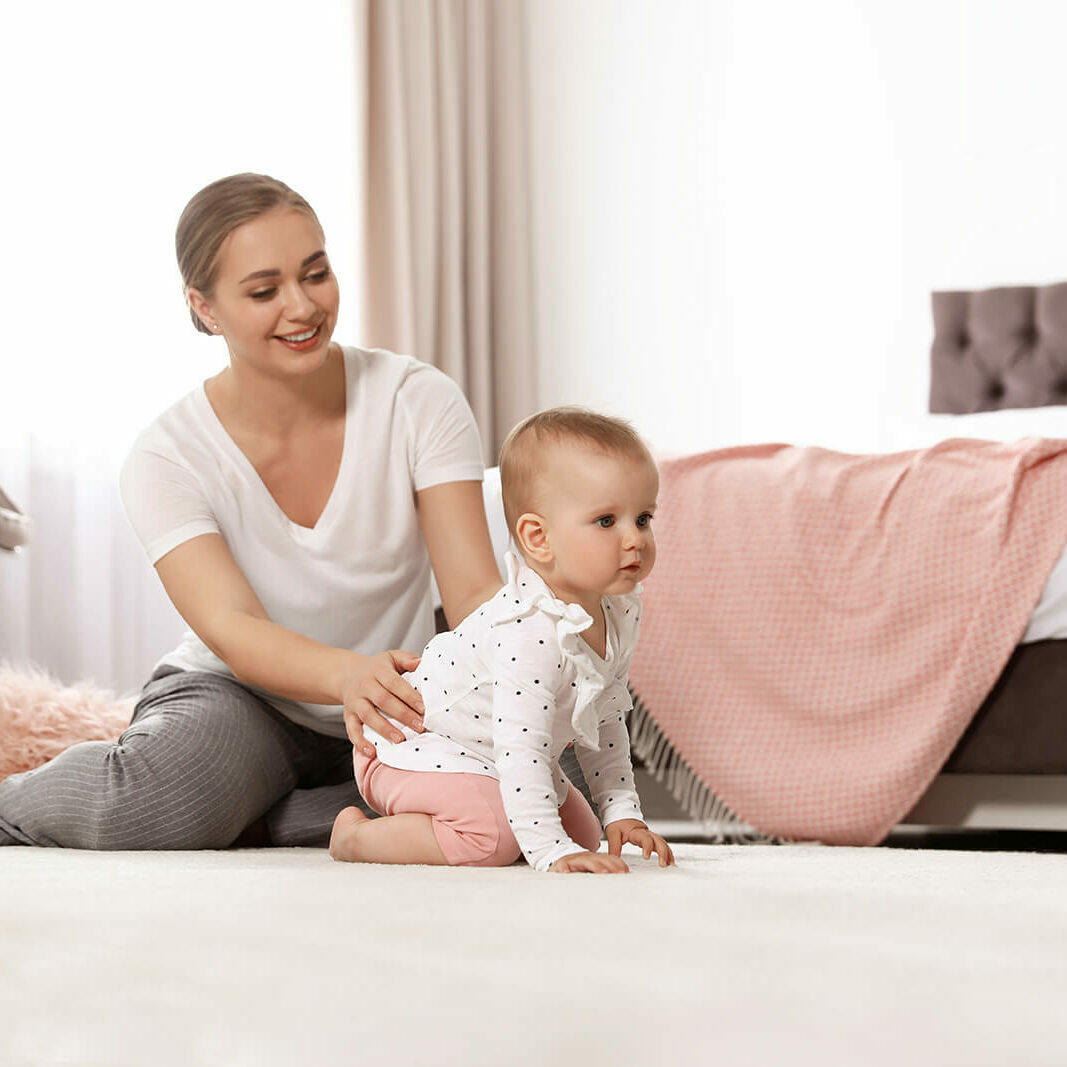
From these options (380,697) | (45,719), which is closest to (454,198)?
(45,719)

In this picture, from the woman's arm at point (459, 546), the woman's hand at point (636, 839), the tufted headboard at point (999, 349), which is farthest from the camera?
the tufted headboard at point (999, 349)

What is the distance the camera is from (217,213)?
5.02 ft

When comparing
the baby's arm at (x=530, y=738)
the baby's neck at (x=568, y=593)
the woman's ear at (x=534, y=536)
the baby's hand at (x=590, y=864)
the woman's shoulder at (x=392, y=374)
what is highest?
the woman's shoulder at (x=392, y=374)

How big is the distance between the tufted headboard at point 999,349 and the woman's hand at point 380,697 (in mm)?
2665

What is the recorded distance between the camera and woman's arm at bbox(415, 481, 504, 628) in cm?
158

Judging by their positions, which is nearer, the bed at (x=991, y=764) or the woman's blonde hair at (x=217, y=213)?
the woman's blonde hair at (x=217, y=213)

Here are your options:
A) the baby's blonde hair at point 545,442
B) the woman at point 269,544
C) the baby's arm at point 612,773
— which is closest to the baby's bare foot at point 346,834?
the woman at point 269,544

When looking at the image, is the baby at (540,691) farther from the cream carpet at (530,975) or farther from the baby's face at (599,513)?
the cream carpet at (530,975)

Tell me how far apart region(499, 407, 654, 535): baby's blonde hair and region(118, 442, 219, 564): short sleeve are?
45 cm

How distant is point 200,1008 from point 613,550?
61 cm

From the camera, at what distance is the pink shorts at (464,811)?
1.25 metres

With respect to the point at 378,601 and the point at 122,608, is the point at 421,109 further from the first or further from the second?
the point at 378,601

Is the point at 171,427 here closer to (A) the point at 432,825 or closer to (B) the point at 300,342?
(B) the point at 300,342

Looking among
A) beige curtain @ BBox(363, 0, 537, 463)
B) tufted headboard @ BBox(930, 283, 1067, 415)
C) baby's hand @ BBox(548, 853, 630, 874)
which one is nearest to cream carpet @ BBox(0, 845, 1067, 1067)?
baby's hand @ BBox(548, 853, 630, 874)
